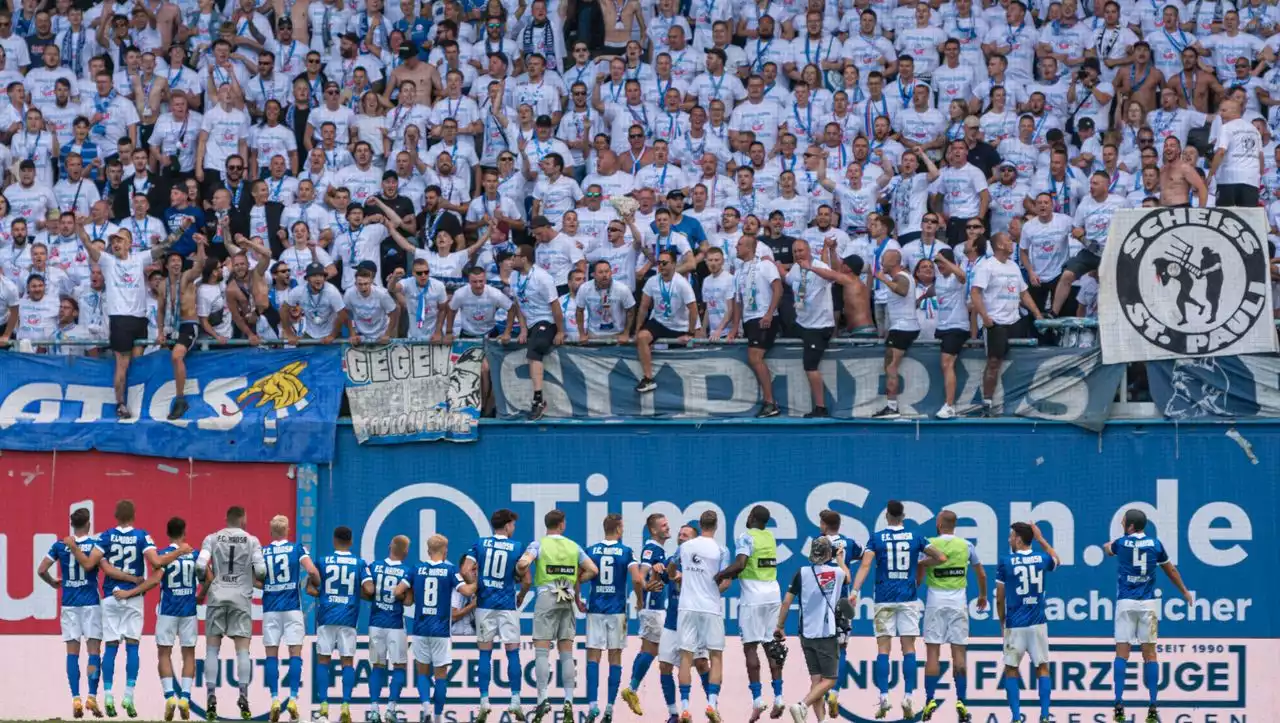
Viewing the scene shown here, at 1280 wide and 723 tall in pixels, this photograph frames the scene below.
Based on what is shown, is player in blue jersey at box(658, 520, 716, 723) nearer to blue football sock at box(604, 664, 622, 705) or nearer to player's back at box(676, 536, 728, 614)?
player's back at box(676, 536, 728, 614)

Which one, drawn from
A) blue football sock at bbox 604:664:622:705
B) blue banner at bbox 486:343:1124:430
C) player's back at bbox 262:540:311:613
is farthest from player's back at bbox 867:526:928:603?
player's back at bbox 262:540:311:613

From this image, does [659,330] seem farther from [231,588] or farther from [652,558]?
[231,588]

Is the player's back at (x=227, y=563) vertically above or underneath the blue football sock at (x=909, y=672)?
above

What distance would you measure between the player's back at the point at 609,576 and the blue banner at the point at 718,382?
3.02m

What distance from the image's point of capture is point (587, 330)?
887 inches

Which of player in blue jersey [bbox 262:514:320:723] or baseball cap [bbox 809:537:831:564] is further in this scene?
player in blue jersey [bbox 262:514:320:723]

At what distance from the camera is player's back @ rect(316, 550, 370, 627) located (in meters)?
19.0

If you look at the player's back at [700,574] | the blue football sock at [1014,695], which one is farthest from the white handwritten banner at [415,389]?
the blue football sock at [1014,695]

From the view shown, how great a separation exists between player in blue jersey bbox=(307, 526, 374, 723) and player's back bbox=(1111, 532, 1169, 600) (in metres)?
7.36

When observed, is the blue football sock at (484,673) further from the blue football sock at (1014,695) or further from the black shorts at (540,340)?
the blue football sock at (1014,695)

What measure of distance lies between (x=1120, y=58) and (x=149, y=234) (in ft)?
40.5

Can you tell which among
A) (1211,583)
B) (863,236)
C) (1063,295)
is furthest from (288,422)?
(1211,583)

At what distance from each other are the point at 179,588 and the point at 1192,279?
441 inches

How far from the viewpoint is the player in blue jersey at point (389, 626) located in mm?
18953
